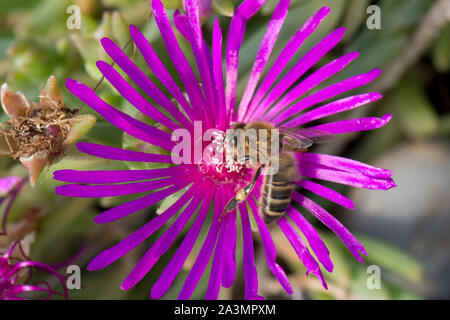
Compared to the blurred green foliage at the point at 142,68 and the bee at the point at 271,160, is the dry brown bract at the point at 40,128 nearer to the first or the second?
the blurred green foliage at the point at 142,68

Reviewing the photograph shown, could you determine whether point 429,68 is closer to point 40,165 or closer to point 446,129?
point 446,129

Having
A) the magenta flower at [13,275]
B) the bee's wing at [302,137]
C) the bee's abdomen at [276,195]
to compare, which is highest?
the bee's wing at [302,137]

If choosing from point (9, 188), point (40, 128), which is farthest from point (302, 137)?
point (9, 188)

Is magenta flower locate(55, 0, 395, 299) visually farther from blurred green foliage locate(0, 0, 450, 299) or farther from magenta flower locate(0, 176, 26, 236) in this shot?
magenta flower locate(0, 176, 26, 236)

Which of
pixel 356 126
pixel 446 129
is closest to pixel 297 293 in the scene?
pixel 356 126

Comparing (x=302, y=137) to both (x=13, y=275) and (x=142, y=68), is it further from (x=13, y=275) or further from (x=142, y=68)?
(x=13, y=275)

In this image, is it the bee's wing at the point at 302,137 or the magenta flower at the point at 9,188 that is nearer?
the bee's wing at the point at 302,137

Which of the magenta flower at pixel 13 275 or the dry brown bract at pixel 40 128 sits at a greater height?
the dry brown bract at pixel 40 128

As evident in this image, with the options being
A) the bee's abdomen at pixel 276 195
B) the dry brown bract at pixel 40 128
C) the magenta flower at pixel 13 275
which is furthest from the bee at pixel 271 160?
the magenta flower at pixel 13 275
